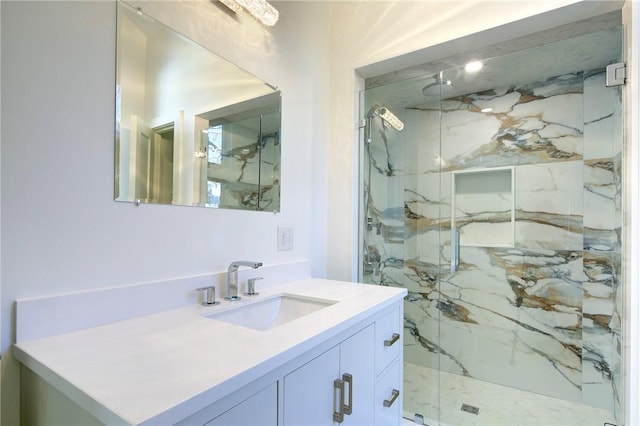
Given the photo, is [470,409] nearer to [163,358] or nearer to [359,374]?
[359,374]

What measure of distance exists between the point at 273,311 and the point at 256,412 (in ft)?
2.35

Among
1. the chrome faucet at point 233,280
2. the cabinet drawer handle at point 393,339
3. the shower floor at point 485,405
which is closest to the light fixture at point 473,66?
the cabinet drawer handle at point 393,339

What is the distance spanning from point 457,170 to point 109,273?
2.46 m

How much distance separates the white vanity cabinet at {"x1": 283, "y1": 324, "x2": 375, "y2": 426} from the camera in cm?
79

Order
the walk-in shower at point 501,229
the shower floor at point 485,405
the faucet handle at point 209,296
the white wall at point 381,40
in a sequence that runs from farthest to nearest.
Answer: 1. the walk-in shower at point 501,229
2. the shower floor at point 485,405
3. the white wall at point 381,40
4. the faucet handle at point 209,296

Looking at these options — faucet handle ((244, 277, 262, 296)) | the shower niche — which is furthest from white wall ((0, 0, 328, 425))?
the shower niche

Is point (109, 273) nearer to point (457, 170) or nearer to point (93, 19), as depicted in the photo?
point (93, 19)

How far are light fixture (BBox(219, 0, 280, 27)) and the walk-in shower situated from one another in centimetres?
87

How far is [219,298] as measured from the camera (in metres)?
1.28

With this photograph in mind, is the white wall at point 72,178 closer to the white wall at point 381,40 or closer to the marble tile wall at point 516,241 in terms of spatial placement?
the white wall at point 381,40

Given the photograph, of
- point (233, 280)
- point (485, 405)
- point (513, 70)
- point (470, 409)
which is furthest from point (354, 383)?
point (513, 70)

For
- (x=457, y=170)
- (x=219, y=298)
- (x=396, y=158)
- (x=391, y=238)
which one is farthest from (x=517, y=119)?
(x=219, y=298)

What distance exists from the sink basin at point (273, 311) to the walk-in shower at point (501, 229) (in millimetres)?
786

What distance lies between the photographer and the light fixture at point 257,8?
134 centimetres
